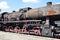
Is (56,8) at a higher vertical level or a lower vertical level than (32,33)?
higher

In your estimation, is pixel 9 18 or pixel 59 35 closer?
pixel 59 35

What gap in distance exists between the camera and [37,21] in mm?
18250

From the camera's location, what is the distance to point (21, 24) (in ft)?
71.3

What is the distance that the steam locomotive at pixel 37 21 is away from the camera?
51.1 feet

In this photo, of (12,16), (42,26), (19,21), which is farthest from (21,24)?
(42,26)

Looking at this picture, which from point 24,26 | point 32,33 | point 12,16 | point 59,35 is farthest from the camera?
point 12,16

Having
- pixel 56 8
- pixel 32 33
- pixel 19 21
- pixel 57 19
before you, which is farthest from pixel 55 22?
pixel 19 21

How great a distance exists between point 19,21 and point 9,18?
3.55 m

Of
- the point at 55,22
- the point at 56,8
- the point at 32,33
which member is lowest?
the point at 32,33

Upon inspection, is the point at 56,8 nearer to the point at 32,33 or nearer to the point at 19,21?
the point at 32,33

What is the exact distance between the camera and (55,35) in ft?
50.6

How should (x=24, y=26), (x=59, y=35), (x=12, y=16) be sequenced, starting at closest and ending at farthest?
(x=59, y=35) → (x=24, y=26) → (x=12, y=16)

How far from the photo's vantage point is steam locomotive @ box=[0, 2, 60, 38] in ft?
51.1

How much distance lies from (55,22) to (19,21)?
7.39 m
